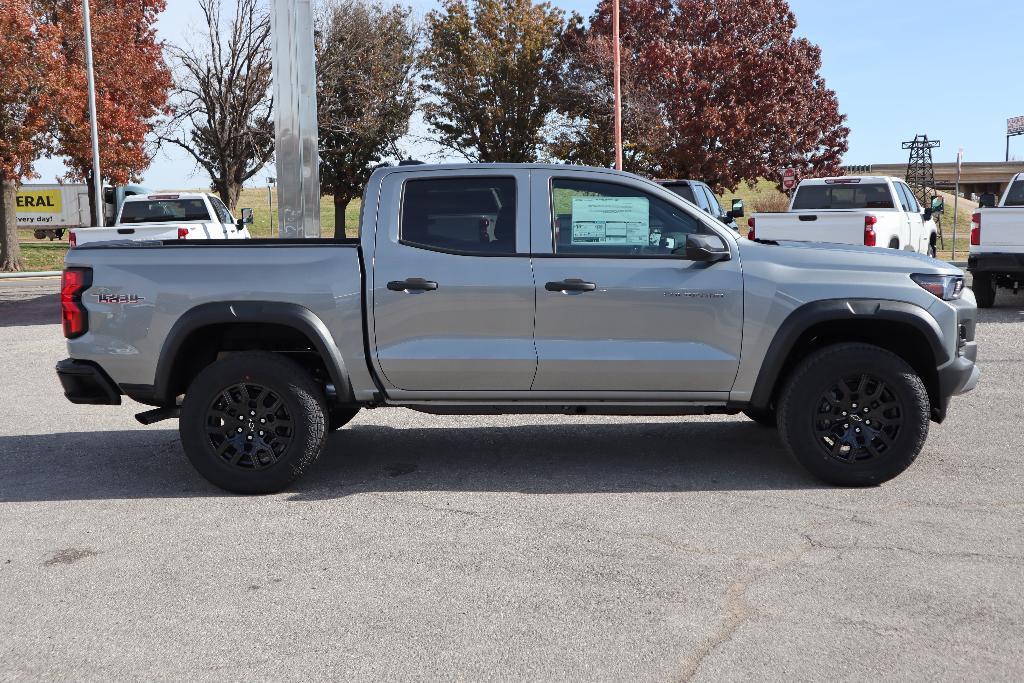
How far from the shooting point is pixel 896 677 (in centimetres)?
343

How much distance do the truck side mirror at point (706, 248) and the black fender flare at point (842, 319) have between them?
0.52 metres

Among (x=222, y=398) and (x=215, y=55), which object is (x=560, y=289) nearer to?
(x=222, y=398)

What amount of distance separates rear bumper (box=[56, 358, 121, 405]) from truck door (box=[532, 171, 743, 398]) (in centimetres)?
248

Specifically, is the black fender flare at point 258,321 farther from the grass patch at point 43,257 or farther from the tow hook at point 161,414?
the grass patch at point 43,257

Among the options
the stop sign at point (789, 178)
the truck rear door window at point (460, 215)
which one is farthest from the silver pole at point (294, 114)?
the stop sign at point (789, 178)

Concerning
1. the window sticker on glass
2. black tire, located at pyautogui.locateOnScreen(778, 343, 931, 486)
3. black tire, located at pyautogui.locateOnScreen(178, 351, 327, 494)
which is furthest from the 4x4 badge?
black tire, located at pyautogui.locateOnScreen(778, 343, 931, 486)

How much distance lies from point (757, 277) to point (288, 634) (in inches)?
131

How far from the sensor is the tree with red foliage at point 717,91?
36719mm

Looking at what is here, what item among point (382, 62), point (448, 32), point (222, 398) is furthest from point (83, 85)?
point (222, 398)

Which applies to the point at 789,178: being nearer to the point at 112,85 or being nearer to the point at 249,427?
the point at 112,85

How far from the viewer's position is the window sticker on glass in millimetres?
5941

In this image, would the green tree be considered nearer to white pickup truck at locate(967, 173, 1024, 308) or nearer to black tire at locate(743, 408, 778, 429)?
white pickup truck at locate(967, 173, 1024, 308)

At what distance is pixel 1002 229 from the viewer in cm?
1404

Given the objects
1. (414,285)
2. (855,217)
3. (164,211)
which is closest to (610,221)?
(414,285)
